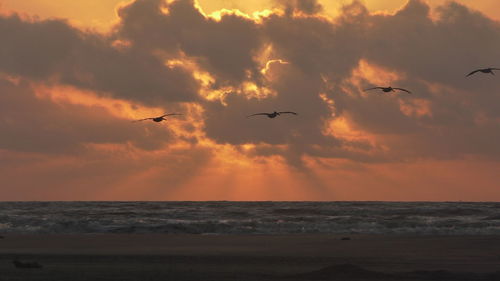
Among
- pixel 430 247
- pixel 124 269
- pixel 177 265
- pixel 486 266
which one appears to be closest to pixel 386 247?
pixel 430 247

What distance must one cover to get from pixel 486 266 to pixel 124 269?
11710 mm

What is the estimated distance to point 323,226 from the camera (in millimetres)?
51000


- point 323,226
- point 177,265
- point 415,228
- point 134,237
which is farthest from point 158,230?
point 177,265

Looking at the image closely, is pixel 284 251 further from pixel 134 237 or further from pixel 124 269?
pixel 134 237

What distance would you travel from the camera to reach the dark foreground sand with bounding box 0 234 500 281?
2211 cm

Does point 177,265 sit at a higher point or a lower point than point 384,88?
lower

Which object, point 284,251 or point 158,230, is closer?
point 284,251

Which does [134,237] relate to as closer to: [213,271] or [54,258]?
[54,258]

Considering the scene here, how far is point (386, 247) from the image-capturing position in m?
33.1

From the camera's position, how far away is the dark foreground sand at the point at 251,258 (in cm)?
2211

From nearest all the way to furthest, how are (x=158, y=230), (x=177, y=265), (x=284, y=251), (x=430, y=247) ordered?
(x=177, y=265)
(x=284, y=251)
(x=430, y=247)
(x=158, y=230)

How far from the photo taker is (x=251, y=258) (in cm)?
2783

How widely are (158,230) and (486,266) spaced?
26365 mm

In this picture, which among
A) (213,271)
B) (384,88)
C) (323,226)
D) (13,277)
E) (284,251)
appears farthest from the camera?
(323,226)
